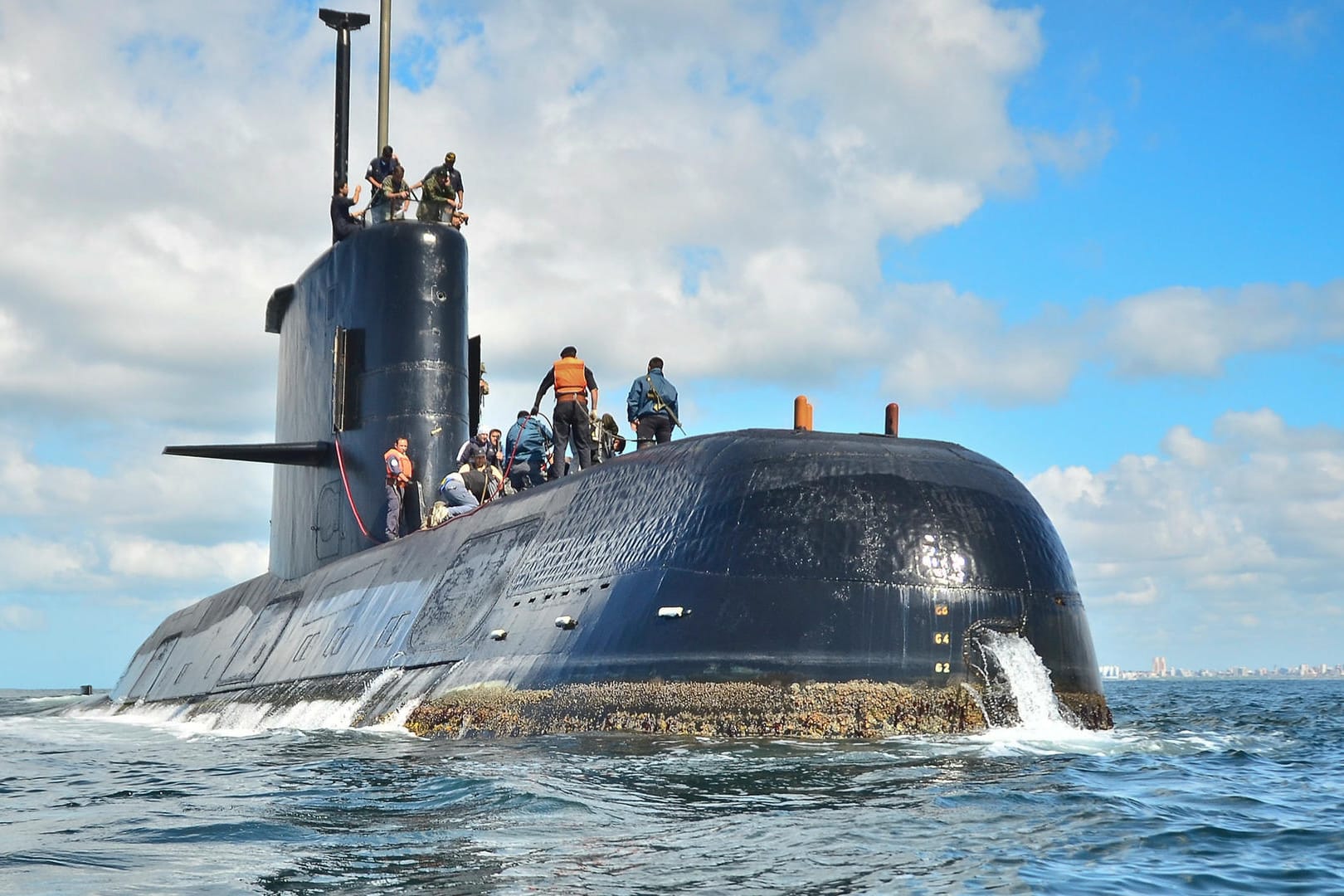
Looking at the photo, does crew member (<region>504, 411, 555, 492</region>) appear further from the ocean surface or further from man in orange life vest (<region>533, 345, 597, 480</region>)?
the ocean surface

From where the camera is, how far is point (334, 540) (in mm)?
18062

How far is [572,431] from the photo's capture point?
49.2ft

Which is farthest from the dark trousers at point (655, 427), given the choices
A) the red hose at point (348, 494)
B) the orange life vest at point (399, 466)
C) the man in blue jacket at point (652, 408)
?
the red hose at point (348, 494)

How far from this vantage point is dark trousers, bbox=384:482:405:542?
16531 mm

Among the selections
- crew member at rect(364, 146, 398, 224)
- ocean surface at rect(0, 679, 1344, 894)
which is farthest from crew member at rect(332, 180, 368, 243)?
ocean surface at rect(0, 679, 1344, 894)

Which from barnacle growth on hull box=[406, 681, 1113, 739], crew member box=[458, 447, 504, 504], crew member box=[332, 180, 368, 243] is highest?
crew member box=[332, 180, 368, 243]

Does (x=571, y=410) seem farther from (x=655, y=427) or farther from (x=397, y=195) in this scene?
(x=397, y=195)

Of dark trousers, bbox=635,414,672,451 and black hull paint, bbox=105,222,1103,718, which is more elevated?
dark trousers, bbox=635,414,672,451

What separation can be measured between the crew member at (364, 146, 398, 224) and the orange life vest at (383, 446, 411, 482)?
2942 millimetres

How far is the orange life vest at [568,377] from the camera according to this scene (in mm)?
14820

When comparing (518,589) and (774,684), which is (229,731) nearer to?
(518,589)

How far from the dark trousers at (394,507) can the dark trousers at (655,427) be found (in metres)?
3.98

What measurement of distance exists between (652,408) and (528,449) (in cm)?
333

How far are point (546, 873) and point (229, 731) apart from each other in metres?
10.9
